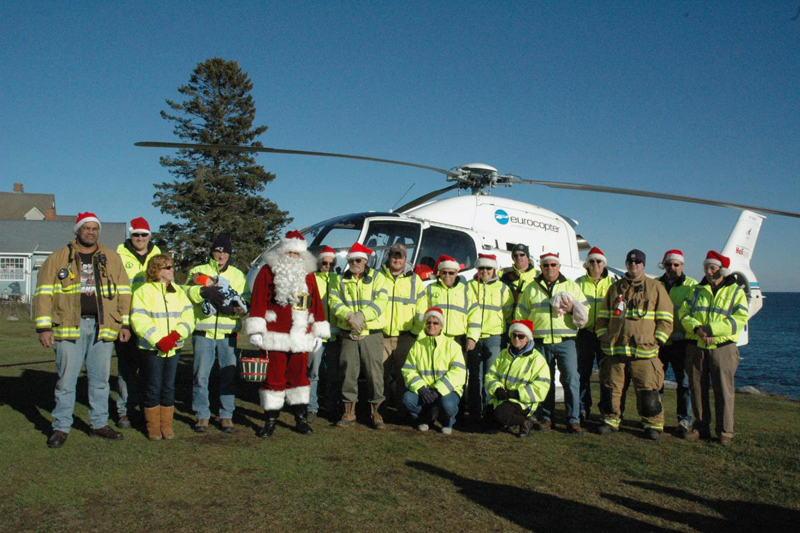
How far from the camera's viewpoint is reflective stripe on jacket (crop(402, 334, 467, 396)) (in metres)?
6.29

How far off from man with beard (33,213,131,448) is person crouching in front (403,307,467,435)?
2855 millimetres

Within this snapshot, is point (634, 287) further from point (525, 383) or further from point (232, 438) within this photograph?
point (232, 438)

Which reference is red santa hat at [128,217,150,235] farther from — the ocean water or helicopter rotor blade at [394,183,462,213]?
the ocean water

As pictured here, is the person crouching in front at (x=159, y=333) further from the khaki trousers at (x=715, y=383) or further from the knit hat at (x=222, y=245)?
the khaki trousers at (x=715, y=383)

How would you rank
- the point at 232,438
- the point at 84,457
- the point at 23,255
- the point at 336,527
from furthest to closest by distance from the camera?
the point at 23,255, the point at 232,438, the point at 84,457, the point at 336,527

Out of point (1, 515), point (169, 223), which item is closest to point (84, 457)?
point (1, 515)

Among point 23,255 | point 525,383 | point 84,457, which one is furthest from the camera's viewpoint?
point 23,255

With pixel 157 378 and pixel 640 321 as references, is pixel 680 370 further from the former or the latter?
pixel 157 378

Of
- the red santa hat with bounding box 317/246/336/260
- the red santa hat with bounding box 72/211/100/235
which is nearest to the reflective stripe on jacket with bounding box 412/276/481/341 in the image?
the red santa hat with bounding box 317/246/336/260

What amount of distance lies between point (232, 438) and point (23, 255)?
32568 millimetres

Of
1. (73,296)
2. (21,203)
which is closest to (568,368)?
(73,296)

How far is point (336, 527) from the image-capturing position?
3732 mm

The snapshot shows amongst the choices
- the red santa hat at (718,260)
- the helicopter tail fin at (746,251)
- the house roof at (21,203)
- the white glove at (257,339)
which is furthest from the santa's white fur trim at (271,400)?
the house roof at (21,203)

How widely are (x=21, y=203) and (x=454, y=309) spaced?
5530 cm
